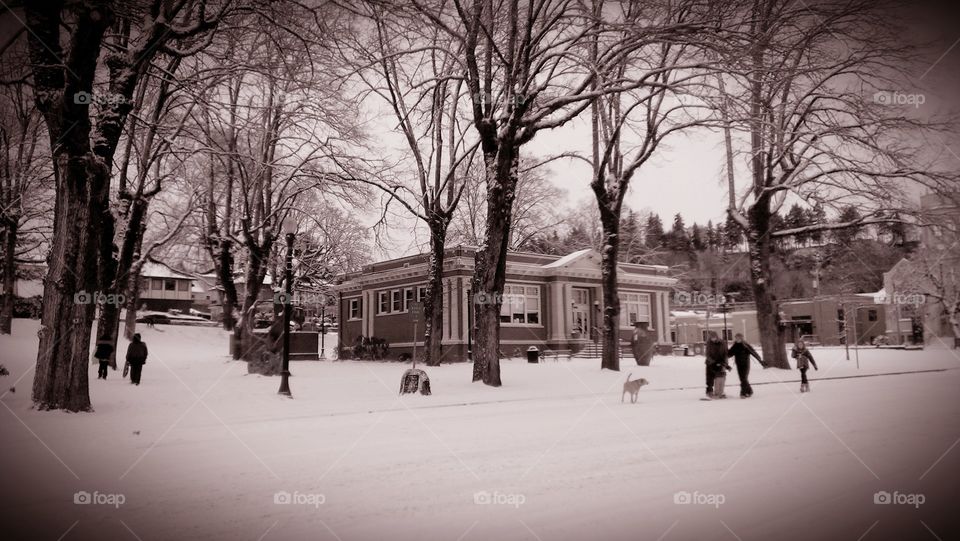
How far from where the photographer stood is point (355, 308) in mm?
42375

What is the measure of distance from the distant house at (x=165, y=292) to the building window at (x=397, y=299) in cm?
3971

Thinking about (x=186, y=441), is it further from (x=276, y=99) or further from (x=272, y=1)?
(x=276, y=99)

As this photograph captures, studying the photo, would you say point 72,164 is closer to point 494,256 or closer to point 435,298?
point 494,256

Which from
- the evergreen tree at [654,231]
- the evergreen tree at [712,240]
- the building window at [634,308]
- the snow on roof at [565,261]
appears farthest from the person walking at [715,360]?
the evergreen tree at [712,240]

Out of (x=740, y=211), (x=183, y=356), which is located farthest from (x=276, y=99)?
(x=740, y=211)

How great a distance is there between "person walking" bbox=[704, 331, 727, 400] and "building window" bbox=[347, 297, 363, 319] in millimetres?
30499

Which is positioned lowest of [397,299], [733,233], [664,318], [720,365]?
[720,365]

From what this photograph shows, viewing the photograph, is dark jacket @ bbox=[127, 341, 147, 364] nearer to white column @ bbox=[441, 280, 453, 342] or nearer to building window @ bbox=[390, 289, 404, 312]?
white column @ bbox=[441, 280, 453, 342]

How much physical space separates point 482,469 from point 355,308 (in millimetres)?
36729

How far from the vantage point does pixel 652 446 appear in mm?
7863

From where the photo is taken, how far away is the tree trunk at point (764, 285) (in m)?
22.4

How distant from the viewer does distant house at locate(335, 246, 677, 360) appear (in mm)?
33656

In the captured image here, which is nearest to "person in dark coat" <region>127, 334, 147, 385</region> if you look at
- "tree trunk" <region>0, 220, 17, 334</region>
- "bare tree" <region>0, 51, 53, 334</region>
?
"bare tree" <region>0, 51, 53, 334</region>

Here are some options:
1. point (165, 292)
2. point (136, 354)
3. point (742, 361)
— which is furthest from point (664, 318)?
point (165, 292)
